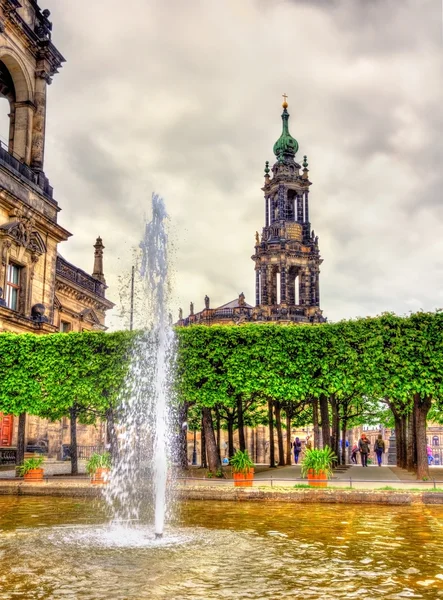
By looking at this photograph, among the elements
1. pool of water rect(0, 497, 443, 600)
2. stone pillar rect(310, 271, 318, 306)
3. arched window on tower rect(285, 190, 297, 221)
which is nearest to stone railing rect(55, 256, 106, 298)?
pool of water rect(0, 497, 443, 600)

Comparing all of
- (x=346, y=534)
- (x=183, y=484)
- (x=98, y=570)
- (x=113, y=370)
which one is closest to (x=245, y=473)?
(x=183, y=484)

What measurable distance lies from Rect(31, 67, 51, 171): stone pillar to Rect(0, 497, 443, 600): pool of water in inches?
850

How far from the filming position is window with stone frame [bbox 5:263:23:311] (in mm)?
29203

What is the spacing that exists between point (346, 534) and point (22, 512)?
7.34 meters

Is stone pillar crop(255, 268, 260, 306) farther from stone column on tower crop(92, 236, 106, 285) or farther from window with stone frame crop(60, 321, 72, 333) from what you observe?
window with stone frame crop(60, 321, 72, 333)

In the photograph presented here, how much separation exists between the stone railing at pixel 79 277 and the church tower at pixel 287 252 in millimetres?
32236

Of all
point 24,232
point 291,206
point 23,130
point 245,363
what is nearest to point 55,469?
point 24,232

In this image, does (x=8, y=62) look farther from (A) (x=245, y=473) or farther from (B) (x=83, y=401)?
(A) (x=245, y=473)

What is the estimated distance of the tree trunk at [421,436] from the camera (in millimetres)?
21453

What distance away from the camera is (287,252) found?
7488cm

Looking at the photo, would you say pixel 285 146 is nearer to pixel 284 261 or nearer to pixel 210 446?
pixel 284 261

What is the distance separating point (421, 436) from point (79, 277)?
79.7ft

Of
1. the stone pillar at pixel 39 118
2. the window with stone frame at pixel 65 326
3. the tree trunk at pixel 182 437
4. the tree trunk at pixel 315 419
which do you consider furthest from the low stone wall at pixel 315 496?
the window with stone frame at pixel 65 326

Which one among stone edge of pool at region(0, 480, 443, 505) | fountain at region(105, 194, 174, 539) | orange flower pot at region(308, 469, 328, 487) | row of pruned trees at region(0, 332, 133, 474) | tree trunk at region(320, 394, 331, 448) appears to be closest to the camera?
fountain at region(105, 194, 174, 539)
